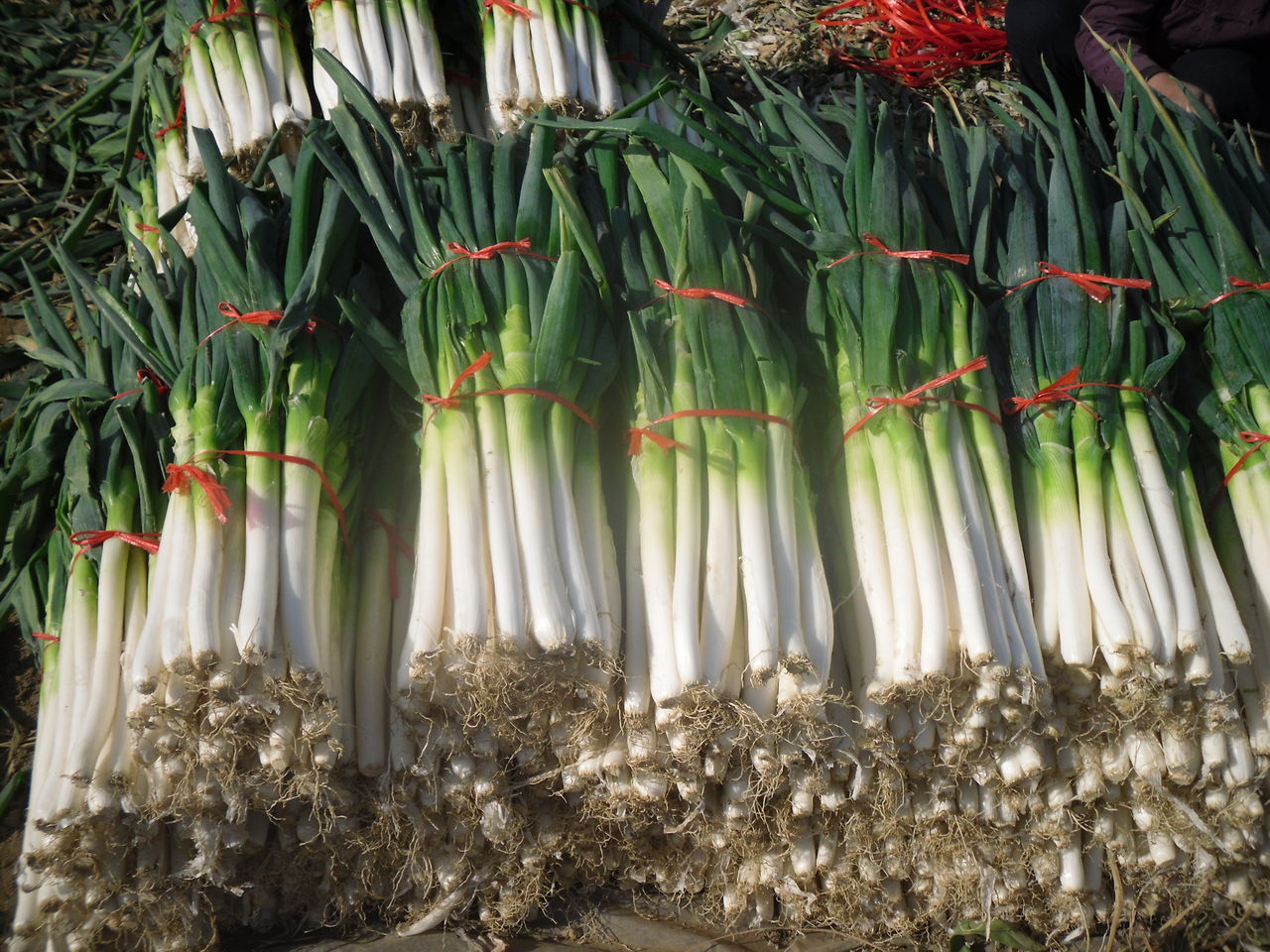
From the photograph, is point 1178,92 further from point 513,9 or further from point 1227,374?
point 513,9

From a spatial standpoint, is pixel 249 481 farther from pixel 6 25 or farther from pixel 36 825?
pixel 6 25

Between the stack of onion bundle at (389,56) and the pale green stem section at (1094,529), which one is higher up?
the stack of onion bundle at (389,56)

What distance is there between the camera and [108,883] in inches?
66.5

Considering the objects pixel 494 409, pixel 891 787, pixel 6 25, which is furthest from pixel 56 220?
pixel 891 787

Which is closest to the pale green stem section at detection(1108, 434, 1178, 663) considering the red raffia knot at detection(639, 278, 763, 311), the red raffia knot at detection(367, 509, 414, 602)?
the red raffia knot at detection(639, 278, 763, 311)

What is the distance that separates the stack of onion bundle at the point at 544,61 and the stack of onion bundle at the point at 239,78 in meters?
0.52

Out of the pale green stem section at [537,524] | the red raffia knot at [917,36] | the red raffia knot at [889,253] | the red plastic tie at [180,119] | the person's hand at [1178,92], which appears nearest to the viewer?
the pale green stem section at [537,524]

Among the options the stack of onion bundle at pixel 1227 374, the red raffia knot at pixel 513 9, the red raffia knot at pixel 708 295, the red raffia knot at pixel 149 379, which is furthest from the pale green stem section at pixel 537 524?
the red raffia knot at pixel 513 9

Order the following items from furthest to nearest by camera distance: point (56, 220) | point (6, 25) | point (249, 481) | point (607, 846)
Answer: point (6, 25) < point (56, 220) < point (607, 846) < point (249, 481)

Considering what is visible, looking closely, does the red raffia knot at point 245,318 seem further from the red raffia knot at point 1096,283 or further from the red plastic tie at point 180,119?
the red raffia knot at point 1096,283

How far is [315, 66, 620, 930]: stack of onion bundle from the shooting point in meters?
1.64

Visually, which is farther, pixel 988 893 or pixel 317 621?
pixel 988 893

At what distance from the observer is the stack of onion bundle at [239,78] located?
2.44m

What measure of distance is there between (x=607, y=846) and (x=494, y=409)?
987 millimetres
